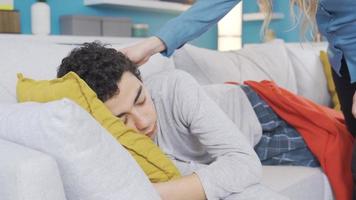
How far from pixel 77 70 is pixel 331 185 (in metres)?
0.86

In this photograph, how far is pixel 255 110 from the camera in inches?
57.9

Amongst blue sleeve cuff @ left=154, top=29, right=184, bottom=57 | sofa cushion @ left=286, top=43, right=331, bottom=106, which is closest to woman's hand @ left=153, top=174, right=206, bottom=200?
blue sleeve cuff @ left=154, top=29, right=184, bottom=57

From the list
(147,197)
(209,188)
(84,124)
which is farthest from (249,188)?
(84,124)

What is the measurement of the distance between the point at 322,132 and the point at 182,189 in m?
0.70

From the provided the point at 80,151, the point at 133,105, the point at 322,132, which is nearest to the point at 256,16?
the point at 322,132

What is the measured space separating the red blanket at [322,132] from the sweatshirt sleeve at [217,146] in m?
0.47

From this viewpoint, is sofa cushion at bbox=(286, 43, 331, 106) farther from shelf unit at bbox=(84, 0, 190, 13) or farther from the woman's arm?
the woman's arm

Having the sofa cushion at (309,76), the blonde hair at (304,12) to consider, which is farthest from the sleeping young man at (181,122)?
the sofa cushion at (309,76)

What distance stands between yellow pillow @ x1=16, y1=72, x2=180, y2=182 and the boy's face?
0.05 m

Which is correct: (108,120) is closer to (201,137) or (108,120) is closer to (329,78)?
(201,137)

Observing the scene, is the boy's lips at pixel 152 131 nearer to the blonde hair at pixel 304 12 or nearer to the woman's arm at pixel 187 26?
the woman's arm at pixel 187 26

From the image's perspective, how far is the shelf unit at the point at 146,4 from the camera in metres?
2.57

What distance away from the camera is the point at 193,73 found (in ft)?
6.06

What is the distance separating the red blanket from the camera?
4.41 feet
